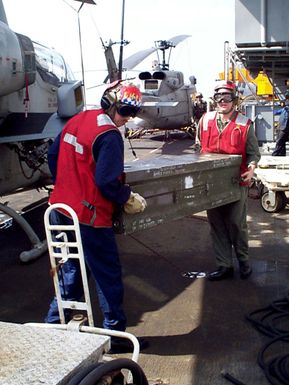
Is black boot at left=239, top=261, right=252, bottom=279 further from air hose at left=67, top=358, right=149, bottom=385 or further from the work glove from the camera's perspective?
air hose at left=67, top=358, right=149, bottom=385

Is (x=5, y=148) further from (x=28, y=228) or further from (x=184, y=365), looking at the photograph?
(x=184, y=365)

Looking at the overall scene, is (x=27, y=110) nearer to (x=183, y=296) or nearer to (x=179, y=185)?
(x=179, y=185)

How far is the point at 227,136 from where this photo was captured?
4770 millimetres

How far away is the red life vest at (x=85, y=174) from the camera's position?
10.6ft

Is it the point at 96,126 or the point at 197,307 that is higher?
the point at 96,126

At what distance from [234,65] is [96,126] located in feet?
30.0

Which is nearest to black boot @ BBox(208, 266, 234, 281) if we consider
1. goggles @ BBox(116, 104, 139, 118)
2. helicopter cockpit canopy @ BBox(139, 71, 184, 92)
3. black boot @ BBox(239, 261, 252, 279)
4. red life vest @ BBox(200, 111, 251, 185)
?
black boot @ BBox(239, 261, 252, 279)

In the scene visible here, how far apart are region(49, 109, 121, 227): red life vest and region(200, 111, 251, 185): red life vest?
177 centimetres

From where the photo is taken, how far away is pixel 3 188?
6012 mm

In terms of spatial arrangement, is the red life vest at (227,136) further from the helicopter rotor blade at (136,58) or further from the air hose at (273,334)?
the helicopter rotor blade at (136,58)

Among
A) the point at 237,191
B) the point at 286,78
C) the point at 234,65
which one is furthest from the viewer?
the point at 286,78

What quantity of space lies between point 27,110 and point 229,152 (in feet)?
8.45

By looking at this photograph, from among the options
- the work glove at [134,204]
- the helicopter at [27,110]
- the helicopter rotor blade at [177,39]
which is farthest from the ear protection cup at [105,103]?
the helicopter rotor blade at [177,39]

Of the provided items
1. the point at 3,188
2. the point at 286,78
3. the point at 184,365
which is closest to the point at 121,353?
the point at 184,365
